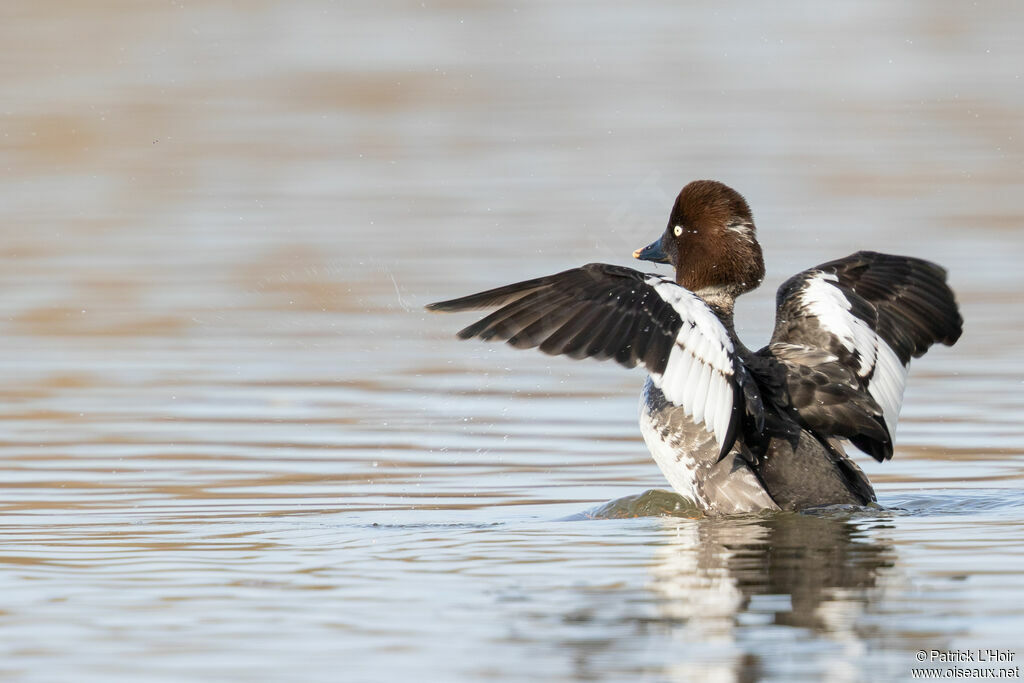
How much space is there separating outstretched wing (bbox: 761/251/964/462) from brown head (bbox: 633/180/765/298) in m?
0.22

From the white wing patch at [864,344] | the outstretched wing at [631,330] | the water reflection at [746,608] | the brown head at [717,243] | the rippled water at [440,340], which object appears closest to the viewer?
the water reflection at [746,608]

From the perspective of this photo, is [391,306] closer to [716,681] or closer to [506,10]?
[716,681]

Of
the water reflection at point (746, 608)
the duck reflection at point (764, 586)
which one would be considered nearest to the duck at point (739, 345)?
the duck reflection at point (764, 586)

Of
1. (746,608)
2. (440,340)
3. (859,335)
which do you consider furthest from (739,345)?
(440,340)

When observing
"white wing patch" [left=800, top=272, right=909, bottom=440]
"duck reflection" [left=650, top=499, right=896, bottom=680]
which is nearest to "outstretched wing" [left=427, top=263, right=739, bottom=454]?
"duck reflection" [left=650, top=499, right=896, bottom=680]

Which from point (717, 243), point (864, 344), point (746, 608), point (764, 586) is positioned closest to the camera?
point (746, 608)

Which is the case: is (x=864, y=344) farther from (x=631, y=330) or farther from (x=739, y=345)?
(x=631, y=330)

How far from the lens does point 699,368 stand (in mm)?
7711

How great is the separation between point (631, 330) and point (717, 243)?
4.24ft

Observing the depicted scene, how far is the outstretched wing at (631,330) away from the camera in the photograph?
25.0ft

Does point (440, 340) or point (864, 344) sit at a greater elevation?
point (864, 344)

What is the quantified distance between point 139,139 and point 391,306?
8314mm

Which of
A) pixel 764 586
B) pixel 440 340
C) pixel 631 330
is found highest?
pixel 631 330

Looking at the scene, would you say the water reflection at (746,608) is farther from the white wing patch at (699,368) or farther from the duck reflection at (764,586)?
the white wing patch at (699,368)
